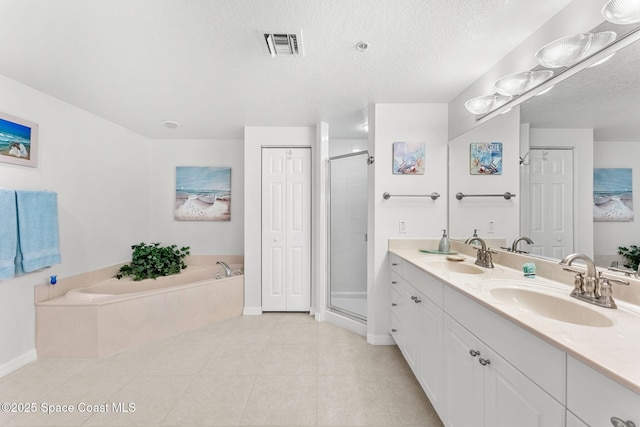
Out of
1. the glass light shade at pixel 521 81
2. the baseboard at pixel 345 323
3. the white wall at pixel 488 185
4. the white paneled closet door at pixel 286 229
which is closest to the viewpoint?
the glass light shade at pixel 521 81

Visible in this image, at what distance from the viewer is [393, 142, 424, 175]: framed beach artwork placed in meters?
2.53

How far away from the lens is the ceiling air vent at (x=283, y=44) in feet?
5.08

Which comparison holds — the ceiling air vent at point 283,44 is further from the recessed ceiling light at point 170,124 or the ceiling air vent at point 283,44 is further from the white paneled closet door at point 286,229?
the recessed ceiling light at point 170,124

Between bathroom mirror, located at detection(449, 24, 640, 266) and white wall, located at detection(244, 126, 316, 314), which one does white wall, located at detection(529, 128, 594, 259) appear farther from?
white wall, located at detection(244, 126, 316, 314)

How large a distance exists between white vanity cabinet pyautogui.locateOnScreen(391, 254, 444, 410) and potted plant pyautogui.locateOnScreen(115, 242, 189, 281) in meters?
2.83

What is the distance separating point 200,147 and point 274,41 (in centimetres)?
261

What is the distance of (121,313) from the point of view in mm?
2379

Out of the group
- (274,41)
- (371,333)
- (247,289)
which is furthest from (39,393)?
(274,41)

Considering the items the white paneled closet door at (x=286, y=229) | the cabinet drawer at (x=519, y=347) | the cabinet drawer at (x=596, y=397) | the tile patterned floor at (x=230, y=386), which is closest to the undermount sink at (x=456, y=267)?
the cabinet drawer at (x=519, y=347)

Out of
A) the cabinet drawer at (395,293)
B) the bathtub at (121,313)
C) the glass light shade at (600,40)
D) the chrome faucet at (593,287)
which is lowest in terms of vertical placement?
the bathtub at (121,313)

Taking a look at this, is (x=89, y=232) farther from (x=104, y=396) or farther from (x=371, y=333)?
(x=371, y=333)

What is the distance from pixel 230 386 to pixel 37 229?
2.12 meters

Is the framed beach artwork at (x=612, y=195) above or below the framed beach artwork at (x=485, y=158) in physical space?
below

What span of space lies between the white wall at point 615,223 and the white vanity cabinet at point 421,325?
74cm
